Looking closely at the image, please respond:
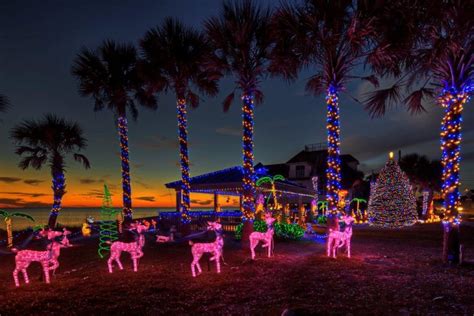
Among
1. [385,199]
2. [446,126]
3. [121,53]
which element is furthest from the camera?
[385,199]

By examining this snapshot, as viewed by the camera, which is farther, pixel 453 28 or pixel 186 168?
pixel 186 168

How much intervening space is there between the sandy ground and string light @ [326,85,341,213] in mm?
2311

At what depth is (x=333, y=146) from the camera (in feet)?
41.6

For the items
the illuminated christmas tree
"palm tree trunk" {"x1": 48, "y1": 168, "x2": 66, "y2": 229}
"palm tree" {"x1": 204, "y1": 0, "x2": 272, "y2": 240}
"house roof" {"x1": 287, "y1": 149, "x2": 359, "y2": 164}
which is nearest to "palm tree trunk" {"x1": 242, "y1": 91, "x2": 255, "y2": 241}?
"palm tree" {"x1": 204, "y1": 0, "x2": 272, "y2": 240}

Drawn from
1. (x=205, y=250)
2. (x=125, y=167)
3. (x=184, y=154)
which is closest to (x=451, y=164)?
(x=205, y=250)

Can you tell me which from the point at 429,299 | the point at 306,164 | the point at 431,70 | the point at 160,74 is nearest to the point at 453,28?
the point at 431,70

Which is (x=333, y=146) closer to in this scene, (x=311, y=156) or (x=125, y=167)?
(x=125, y=167)

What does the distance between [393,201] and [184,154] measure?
51.8ft

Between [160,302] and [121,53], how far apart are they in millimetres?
14550

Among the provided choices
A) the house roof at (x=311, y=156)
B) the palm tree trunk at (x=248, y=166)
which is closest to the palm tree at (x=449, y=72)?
the palm tree trunk at (x=248, y=166)

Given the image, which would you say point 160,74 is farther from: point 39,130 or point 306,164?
point 306,164

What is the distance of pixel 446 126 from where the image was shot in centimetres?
1038

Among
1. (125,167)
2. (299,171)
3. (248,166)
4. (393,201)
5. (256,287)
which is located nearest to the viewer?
(256,287)

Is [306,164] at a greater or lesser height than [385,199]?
greater
